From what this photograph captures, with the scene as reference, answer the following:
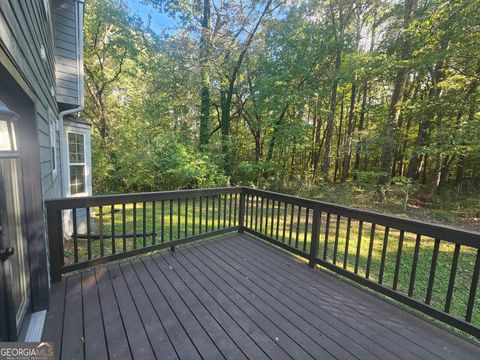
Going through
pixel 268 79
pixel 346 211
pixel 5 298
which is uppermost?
pixel 268 79

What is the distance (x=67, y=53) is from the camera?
14.8 ft

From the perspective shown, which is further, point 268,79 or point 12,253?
point 268,79

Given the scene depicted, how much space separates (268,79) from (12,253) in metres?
8.78

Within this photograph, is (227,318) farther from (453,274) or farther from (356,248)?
(356,248)

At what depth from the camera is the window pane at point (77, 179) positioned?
17.1 ft

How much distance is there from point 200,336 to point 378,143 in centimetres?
884

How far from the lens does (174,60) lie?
26.9ft

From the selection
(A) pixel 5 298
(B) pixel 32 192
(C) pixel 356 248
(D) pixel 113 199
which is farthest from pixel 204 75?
(A) pixel 5 298

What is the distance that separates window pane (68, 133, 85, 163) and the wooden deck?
377cm

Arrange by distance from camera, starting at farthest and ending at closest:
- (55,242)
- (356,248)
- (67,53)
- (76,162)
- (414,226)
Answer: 1. (76,162)
2. (67,53)
3. (356,248)
4. (55,242)
5. (414,226)

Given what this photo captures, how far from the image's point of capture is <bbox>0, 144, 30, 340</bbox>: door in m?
1.21

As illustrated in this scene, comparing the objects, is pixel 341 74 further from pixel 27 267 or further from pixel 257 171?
pixel 27 267

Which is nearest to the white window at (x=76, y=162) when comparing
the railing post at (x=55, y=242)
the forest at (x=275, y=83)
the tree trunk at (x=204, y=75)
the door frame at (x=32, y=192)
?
the forest at (x=275, y=83)

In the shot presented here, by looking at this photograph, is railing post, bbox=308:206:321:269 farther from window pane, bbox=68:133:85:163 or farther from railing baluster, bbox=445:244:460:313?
window pane, bbox=68:133:85:163
